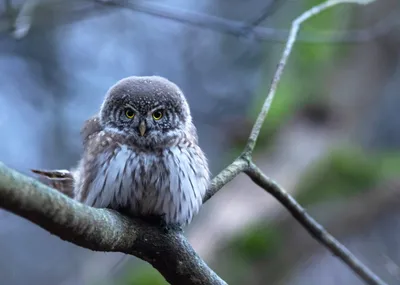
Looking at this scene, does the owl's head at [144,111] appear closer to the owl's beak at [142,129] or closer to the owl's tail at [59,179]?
the owl's beak at [142,129]

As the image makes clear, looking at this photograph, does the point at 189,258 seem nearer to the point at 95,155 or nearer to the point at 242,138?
the point at 95,155

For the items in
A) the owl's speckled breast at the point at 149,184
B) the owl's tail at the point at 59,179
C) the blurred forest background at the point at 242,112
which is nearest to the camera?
the owl's speckled breast at the point at 149,184

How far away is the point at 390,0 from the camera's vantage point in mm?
6492

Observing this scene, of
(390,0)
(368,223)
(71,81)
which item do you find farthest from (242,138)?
(71,81)

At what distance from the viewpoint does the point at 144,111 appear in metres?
2.73

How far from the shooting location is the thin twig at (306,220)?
9.14 feet

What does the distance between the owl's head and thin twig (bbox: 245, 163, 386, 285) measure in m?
0.40

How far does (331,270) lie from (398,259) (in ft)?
2.68

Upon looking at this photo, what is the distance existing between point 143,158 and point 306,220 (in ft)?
2.93

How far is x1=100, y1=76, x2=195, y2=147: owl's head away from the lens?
8.80 ft

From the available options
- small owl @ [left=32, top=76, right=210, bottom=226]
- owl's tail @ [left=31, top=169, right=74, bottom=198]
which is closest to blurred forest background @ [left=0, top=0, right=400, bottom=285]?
owl's tail @ [left=31, top=169, right=74, bottom=198]

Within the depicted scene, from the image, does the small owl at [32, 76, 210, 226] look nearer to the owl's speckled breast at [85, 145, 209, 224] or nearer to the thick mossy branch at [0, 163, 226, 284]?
the owl's speckled breast at [85, 145, 209, 224]

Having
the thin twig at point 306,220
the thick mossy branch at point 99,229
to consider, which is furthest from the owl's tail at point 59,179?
the thin twig at point 306,220

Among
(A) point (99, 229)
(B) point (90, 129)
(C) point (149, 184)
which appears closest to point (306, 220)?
(C) point (149, 184)
